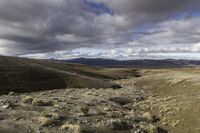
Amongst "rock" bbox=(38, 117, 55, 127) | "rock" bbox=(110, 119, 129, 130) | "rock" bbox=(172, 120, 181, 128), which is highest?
"rock" bbox=(38, 117, 55, 127)

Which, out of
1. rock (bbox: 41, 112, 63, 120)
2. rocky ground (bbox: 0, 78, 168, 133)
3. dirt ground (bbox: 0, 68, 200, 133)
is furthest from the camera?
rock (bbox: 41, 112, 63, 120)

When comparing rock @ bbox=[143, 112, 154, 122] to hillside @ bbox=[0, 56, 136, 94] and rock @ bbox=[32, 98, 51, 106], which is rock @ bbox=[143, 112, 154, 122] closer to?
rock @ bbox=[32, 98, 51, 106]

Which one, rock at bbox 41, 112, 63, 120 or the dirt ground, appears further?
rock at bbox 41, 112, 63, 120

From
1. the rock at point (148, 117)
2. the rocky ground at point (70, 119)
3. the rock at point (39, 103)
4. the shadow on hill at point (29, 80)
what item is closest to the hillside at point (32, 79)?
the shadow on hill at point (29, 80)

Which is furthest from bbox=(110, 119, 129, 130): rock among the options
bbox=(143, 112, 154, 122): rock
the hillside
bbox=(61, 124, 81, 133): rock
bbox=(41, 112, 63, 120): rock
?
the hillside

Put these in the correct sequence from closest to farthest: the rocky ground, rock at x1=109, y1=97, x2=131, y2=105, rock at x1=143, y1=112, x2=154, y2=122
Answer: the rocky ground
rock at x1=143, y1=112, x2=154, y2=122
rock at x1=109, y1=97, x2=131, y2=105

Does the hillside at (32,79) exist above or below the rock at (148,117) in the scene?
above

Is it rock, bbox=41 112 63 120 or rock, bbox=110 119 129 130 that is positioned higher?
rock, bbox=41 112 63 120

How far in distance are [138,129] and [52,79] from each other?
4881 centimetres

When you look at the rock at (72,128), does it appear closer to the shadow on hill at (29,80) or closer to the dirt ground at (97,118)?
the dirt ground at (97,118)

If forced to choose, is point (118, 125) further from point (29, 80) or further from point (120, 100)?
point (29, 80)

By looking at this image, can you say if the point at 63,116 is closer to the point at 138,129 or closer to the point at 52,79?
the point at 138,129

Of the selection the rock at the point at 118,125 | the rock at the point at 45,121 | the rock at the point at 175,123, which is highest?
the rock at the point at 45,121

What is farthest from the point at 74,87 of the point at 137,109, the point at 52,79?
the point at 137,109
